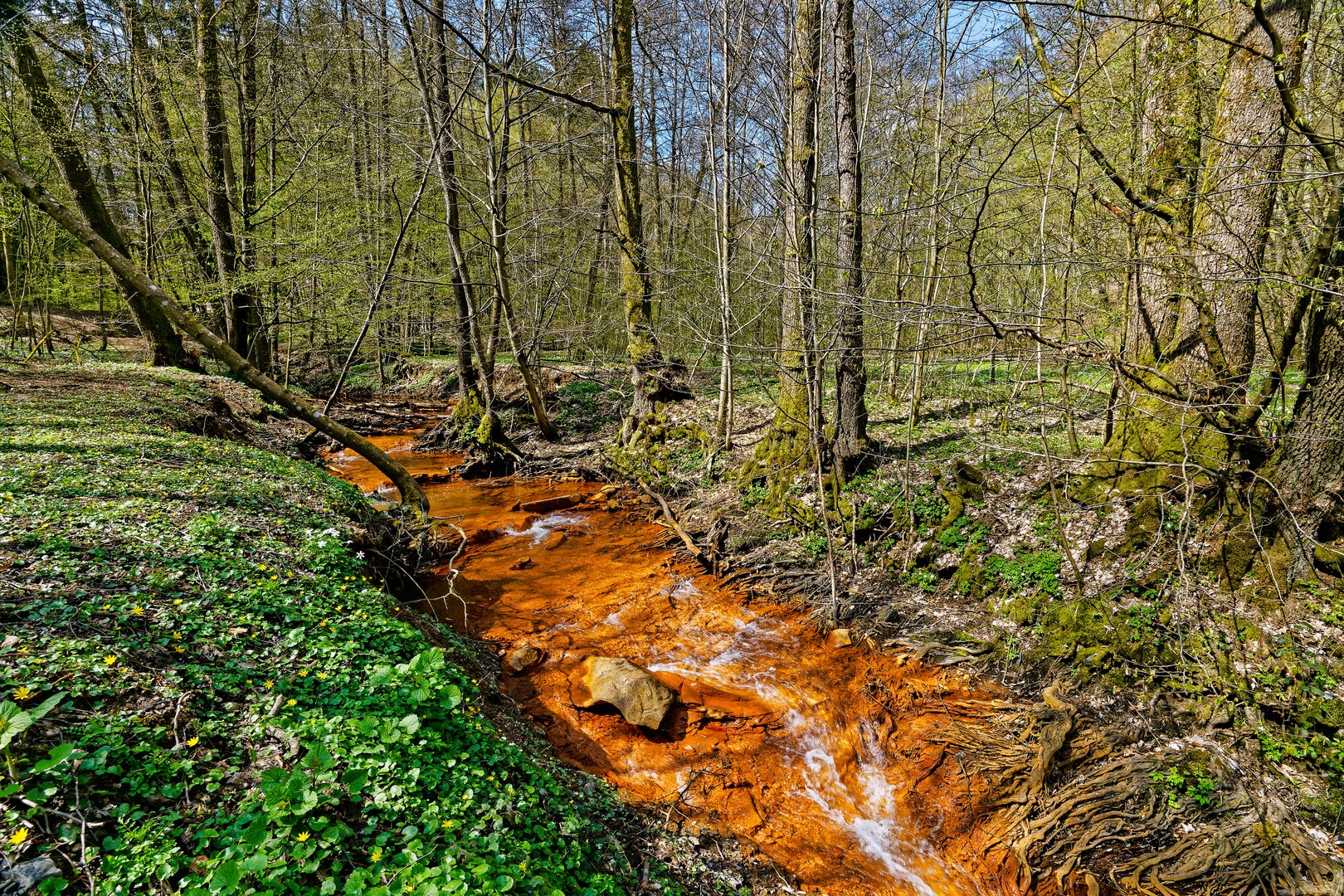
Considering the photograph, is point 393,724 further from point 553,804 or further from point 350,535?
point 350,535

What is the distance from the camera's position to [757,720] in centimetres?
522

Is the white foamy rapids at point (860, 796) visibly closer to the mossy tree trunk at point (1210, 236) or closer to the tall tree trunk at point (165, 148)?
the mossy tree trunk at point (1210, 236)

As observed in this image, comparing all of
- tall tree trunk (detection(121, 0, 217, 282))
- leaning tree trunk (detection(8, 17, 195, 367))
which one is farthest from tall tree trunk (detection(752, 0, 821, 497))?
tall tree trunk (detection(121, 0, 217, 282))

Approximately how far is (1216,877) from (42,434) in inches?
424

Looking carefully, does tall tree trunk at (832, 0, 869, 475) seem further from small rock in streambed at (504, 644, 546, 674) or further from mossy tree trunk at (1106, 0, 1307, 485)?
small rock in streambed at (504, 644, 546, 674)

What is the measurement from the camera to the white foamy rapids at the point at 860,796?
4.11 metres

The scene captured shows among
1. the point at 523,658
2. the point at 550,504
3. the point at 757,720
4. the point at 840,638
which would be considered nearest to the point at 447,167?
the point at 550,504

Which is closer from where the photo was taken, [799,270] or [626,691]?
[626,691]

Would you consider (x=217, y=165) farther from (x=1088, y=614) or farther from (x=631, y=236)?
(x=1088, y=614)

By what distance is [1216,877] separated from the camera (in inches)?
138

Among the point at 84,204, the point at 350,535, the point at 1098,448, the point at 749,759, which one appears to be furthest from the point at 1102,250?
the point at 84,204

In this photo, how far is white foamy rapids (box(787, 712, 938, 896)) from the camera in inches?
162

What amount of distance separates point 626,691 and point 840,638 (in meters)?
2.49

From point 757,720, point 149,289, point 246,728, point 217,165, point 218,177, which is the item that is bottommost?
point 757,720
